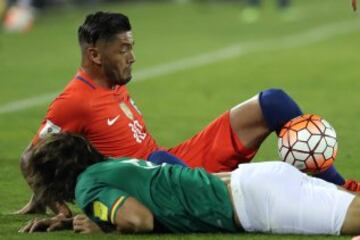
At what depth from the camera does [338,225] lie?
7.21 metres

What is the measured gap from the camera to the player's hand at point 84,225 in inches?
292

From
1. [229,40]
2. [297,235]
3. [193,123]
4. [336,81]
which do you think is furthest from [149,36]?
[297,235]

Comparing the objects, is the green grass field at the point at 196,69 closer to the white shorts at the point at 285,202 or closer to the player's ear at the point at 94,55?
the white shorts at the point at 285,202

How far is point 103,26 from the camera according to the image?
8383 millimetres

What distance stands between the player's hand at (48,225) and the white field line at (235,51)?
7218 mm

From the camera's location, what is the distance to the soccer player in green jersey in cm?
716

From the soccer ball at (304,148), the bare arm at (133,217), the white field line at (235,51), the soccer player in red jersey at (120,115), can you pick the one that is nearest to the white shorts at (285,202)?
the bare arm at (133,217)

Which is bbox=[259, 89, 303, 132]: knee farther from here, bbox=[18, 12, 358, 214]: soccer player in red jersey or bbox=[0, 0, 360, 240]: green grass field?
bbox=[0, 0, 360, 240]: green grass field

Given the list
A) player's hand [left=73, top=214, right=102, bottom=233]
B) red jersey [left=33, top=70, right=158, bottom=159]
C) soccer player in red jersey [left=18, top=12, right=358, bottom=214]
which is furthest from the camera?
soccer player in red jersey [left=18, top=12, right=358, bottom=214]

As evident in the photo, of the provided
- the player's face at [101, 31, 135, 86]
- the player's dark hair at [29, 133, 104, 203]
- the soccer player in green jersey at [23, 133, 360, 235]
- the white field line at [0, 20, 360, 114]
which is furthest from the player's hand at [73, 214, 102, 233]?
the white field line at [0, 20, 360, 114]

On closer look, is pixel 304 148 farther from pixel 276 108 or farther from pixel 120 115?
pixel 120 115

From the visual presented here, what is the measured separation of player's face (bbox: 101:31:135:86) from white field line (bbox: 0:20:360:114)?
658 centimetres

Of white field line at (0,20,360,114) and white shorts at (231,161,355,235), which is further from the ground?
white shorts at (231,161,355,235)

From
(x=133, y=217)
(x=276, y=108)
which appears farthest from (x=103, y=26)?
(x=133, y=217)
